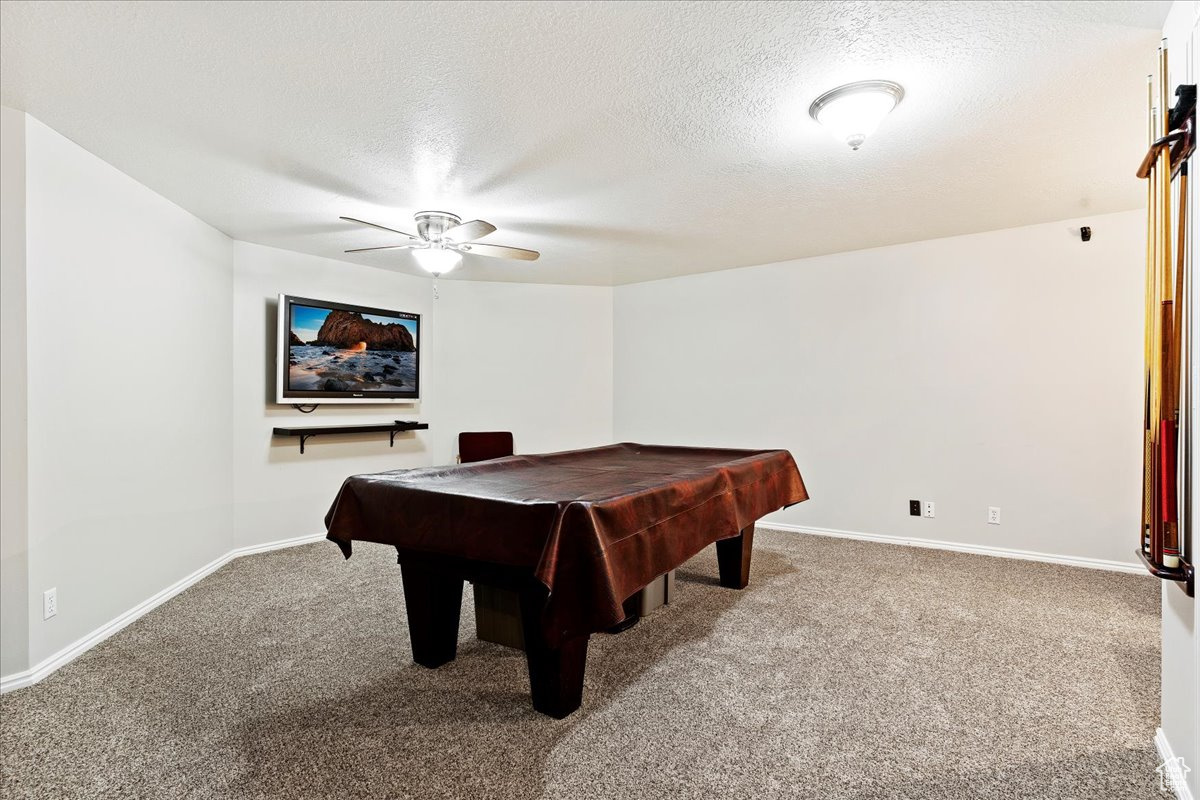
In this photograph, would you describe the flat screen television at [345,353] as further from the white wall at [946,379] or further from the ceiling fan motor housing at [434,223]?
the white wall at [946,379]

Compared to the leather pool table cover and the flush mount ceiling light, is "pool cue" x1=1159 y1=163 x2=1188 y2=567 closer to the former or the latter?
the flush mount ceiling light

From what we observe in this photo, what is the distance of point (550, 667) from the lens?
2008 mm

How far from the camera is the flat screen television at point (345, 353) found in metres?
4.35

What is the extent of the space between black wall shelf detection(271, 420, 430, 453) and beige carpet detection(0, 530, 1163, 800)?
142 cm

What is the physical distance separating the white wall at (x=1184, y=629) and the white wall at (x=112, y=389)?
3.95 meters

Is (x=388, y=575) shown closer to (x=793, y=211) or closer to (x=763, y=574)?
(x=763, y=574)

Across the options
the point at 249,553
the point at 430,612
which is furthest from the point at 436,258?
the point at 249,553

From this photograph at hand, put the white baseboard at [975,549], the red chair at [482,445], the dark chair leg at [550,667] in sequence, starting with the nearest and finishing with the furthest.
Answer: the dark chair leg at [550,667] → the white baseboard at [975,549] → the red chair at [482,445]

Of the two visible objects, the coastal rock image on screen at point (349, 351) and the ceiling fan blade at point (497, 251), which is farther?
the coastal rock image on screen at point (349, 351)

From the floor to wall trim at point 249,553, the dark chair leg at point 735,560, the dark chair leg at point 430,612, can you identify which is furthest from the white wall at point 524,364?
the dark chair leg at point 430,612

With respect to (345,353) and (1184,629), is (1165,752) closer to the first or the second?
(1184,629)

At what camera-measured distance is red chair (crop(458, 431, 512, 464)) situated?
5.28 metres

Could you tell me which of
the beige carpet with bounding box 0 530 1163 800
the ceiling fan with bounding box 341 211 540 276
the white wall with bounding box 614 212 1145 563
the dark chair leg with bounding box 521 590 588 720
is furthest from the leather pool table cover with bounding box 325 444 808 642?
the white wall with bounding box 614 212 1145 563

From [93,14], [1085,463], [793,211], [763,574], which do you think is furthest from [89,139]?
[1085,463]
